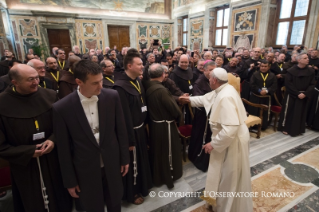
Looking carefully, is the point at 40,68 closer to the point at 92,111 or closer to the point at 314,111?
the point at 92,111

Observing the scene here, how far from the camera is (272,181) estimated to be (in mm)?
2963

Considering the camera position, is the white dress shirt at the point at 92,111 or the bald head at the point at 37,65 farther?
the bald head at the point at 37,65

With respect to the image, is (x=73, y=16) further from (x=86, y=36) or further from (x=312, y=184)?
(x=312, y=184)

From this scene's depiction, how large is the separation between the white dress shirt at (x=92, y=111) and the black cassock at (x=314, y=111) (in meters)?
5.32

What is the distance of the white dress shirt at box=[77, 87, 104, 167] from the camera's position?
168 centimetres

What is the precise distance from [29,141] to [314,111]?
6.01 metres

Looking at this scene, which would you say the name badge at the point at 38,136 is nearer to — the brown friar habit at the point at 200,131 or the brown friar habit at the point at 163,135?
the brown friar habit at the point at 163,135

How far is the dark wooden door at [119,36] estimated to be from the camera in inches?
543

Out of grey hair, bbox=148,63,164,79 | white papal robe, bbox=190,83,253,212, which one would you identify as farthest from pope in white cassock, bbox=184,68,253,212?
grey hair, bbox=148,63,164,79

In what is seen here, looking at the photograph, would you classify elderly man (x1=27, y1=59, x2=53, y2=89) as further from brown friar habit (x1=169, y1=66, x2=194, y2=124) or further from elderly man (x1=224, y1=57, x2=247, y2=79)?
elderly man (x1=224, y1=57, x2=247, y2=79)

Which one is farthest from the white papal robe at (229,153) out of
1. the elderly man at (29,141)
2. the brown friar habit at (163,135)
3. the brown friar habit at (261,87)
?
the brown friar habit at (261,87)

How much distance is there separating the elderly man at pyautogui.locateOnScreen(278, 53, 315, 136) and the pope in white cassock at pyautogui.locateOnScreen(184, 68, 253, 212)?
318 centimetres

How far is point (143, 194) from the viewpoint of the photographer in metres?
2.67

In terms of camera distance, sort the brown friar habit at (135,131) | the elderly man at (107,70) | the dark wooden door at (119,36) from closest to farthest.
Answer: the brown friar habit at (135,131) < the elderly man at (107,70) < the dark wooden door at (119,36)
